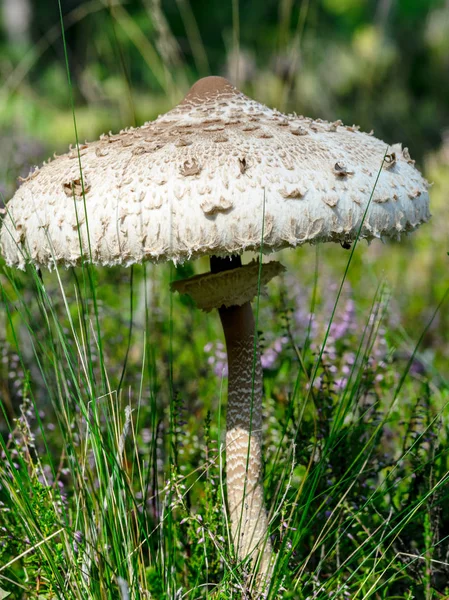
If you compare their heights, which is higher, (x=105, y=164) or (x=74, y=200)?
(x=105, y=164)

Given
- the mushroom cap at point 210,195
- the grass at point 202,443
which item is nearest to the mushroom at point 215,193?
→ the mushroom cap at point 210,195

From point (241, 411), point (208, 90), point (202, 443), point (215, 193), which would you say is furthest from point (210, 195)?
point (202, 443)

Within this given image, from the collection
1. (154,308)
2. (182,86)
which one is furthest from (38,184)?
(182,86)

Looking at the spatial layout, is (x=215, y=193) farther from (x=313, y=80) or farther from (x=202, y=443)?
(x=313, y=80)

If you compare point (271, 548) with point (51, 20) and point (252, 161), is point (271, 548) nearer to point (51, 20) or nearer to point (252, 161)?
point (252, 161)

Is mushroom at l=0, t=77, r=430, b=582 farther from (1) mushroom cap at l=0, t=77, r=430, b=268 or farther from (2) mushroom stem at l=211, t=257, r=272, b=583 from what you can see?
(2) mushroom stem at l=211, t=257, r=272, b=583

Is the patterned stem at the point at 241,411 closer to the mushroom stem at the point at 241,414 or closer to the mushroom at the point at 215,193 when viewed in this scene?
the mushroom stem at the point at 241,414
